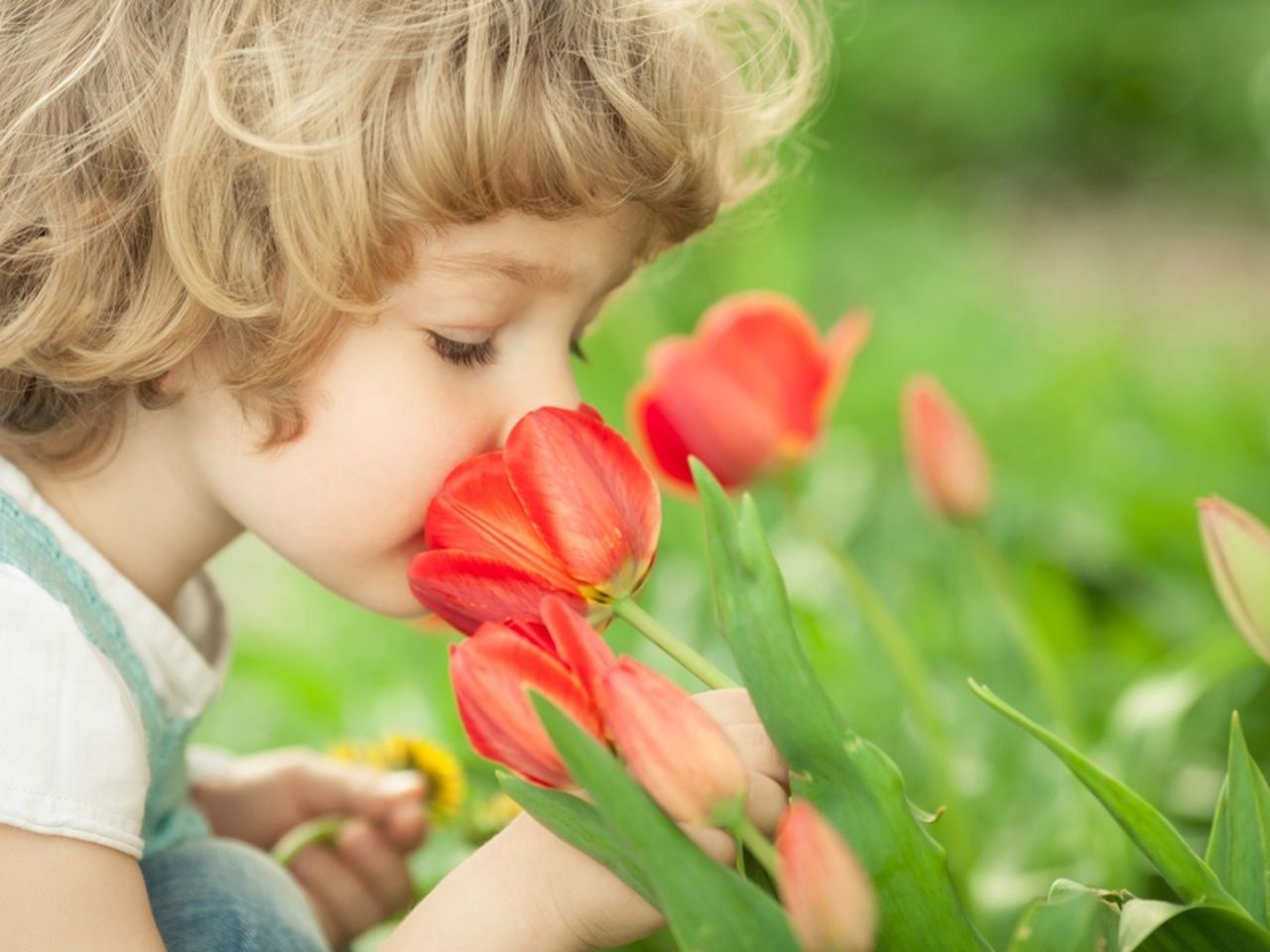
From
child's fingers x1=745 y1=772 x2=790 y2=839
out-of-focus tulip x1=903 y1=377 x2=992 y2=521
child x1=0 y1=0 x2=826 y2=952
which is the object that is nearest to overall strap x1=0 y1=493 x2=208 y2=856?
child x1=0 y1=0 x2=826 y2=952

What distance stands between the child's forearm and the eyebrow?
1.10 ft

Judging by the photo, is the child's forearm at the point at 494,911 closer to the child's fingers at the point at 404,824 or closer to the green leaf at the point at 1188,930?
the green leaf at the point at 1188,930

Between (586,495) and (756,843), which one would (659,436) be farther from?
(756,843)

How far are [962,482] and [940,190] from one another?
113 inches

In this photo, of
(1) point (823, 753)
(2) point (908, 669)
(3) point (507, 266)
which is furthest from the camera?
(2) point (908, 669)

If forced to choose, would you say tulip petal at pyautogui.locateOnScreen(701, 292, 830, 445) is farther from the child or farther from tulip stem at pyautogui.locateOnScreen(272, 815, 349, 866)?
tulip stem at pyautogui.locateOnScreen(272, 815, 349, 866)

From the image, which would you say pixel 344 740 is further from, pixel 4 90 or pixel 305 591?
pixel 4 90

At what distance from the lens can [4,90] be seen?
1005 mm

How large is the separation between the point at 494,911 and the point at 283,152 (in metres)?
0.45

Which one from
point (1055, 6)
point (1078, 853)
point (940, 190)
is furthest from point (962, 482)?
point (1055, 6)

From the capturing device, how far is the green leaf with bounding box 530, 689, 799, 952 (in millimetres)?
643

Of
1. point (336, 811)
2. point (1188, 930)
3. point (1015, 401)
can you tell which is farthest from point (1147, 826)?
point (1015, 401)

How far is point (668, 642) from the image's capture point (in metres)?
0.76

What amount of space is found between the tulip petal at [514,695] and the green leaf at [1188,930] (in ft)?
0.85
